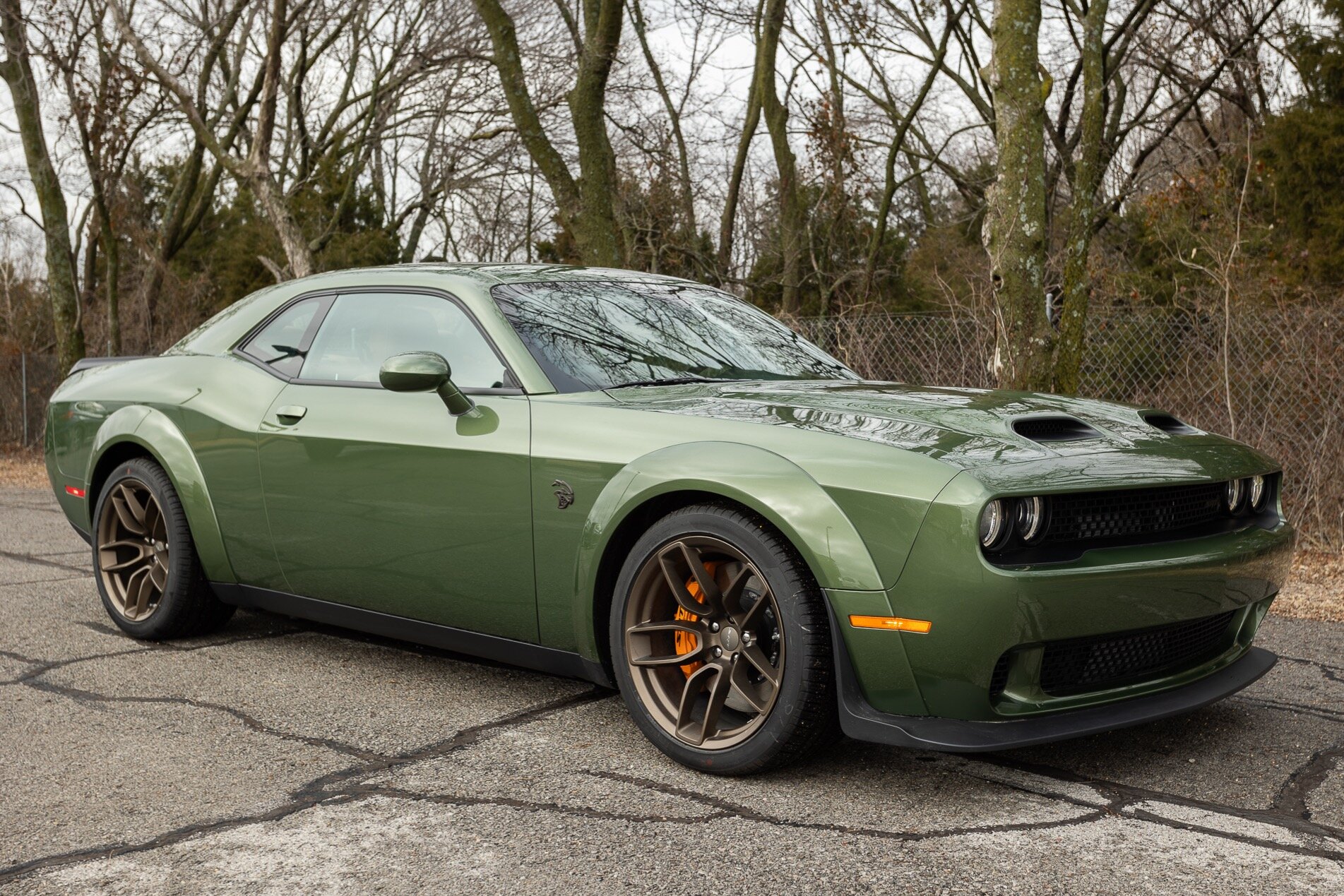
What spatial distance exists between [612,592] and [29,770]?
1.66m

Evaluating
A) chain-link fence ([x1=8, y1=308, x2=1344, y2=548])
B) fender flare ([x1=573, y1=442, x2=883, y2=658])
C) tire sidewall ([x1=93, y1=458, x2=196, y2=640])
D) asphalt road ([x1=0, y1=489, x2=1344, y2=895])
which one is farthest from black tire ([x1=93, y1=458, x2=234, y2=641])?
chain-link fence ([x1=8, y1=308, x2=1344, y2=548])

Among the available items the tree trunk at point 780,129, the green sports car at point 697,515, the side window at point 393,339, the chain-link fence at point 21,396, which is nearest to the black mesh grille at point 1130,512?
the green sports car at point 697,515

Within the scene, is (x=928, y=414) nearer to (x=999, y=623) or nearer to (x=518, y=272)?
(x=999, y=623)

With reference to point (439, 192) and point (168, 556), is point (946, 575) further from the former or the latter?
point (439, 192)

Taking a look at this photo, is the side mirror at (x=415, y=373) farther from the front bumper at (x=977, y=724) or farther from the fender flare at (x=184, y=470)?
the front bumper at (x=977, y=724)

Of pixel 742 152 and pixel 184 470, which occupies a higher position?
pixel 742 152

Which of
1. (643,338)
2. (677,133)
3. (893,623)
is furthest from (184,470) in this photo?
(677,133)

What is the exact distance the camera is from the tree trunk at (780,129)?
61.3 feet

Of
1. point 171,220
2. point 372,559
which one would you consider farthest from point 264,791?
point 171,220

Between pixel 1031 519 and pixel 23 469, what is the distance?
46.5 feet

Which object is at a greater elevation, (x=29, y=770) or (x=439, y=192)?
(x=439, y=192)

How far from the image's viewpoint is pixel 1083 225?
8.73 m

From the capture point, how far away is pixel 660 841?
2934 mm

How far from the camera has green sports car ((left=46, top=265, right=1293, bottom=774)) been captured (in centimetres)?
305
